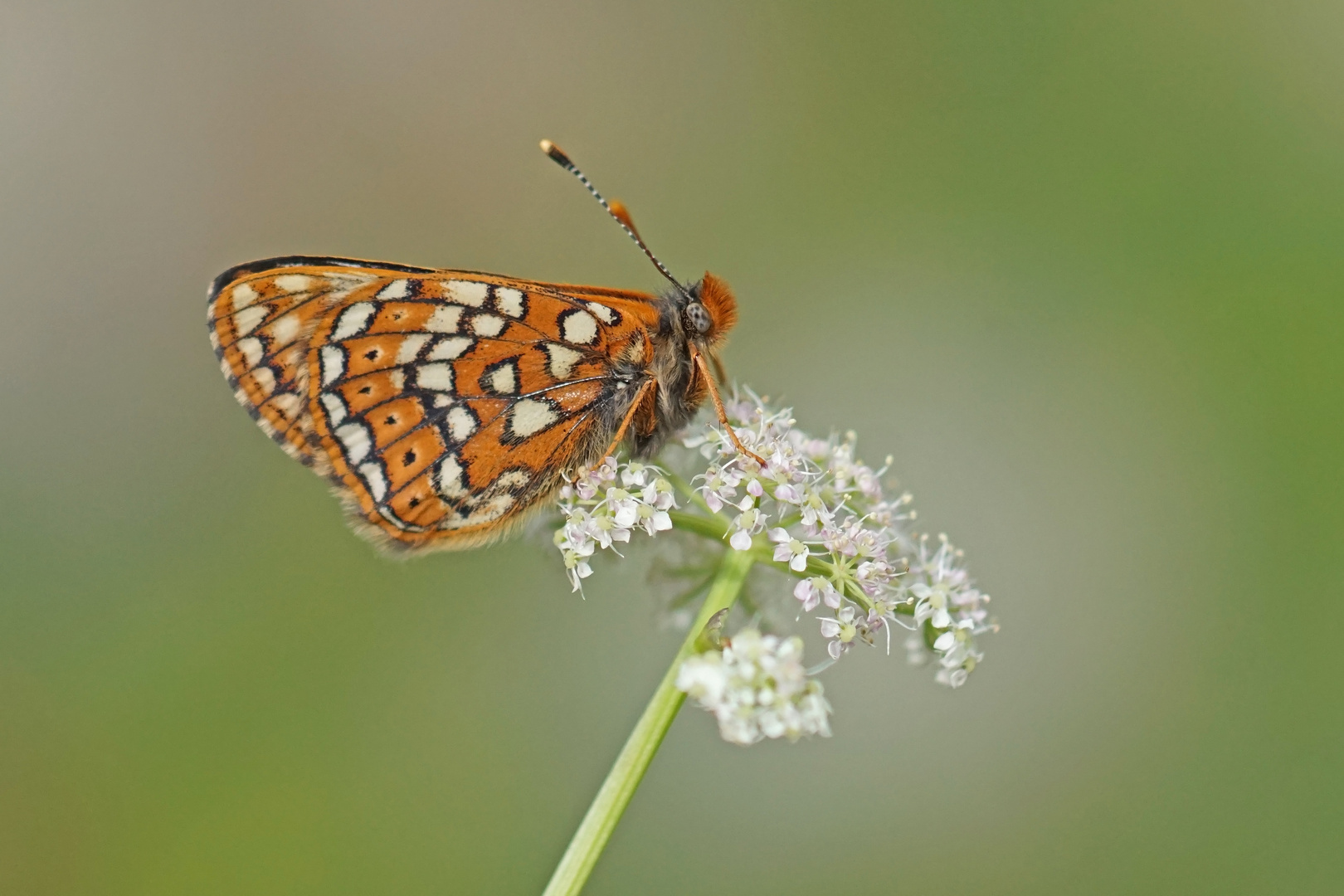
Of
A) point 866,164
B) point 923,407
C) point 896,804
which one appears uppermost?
point 866,164

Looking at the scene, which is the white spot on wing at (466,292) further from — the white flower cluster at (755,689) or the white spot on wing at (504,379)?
the white flower cluster at (755,689)

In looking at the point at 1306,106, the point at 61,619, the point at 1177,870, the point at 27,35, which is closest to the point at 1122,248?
the point at 1306,106

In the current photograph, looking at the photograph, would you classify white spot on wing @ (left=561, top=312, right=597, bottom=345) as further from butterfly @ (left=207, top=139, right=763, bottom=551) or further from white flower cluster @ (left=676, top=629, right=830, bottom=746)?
white flower cluster @ (left=676, top=629, right=830, bottom=746)

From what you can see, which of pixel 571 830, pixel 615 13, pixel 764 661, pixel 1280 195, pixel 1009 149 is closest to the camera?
pixel 764 661

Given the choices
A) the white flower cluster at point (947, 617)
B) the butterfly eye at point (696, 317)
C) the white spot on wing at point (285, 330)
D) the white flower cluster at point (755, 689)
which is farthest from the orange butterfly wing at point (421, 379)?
the white flower cluster at point (947, 617)

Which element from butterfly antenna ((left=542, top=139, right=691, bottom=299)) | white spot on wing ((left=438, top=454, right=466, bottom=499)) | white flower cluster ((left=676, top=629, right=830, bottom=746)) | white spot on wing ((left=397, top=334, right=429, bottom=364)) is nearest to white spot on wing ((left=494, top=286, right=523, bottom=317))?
white spot on wing ((left=397, top=334, right=429, bottom=364))

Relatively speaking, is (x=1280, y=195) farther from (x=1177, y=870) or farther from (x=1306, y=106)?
(x=1177, y=870)
